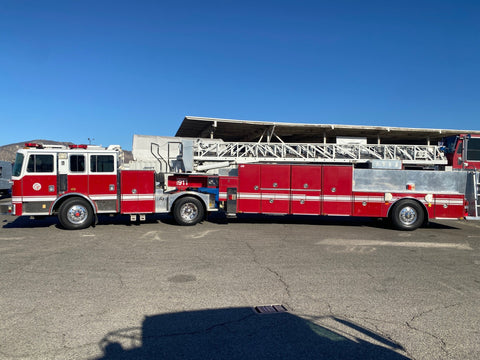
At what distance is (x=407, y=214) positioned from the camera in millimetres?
11602

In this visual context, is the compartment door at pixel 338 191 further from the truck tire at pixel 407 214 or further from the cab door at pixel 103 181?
the cab door at pixel 103 181

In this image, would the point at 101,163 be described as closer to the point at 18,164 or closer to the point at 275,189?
the point at 18,164

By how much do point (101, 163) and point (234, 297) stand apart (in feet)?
24.8

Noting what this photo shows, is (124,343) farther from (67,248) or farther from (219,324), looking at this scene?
(67,248)

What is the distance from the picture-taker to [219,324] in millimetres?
4070

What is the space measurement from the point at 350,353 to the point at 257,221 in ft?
32.1

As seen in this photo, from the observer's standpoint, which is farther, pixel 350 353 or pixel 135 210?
pixel 135 210

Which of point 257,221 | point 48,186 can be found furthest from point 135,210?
point 257,221

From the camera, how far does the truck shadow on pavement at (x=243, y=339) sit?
3404 millimetres

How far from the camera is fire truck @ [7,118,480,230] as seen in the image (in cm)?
1047

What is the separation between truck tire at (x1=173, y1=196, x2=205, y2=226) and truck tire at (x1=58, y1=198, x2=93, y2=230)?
8.71 feet

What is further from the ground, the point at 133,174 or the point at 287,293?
the point at 133,174

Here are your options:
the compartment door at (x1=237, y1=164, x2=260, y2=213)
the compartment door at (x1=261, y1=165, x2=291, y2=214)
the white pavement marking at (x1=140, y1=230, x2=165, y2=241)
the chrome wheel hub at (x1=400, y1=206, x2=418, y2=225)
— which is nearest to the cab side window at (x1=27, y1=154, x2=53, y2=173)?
the white pavement marking at (x1=140, y1=230, x2=165, y2=241)

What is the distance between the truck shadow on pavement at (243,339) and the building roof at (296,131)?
18430 millimetres
